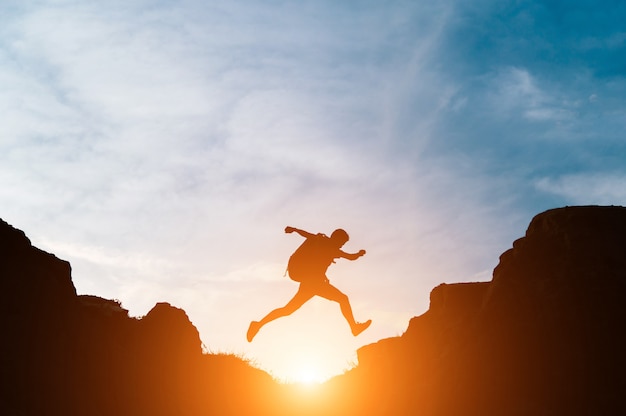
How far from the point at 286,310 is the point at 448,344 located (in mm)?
3404

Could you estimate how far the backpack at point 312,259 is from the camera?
35.2ft

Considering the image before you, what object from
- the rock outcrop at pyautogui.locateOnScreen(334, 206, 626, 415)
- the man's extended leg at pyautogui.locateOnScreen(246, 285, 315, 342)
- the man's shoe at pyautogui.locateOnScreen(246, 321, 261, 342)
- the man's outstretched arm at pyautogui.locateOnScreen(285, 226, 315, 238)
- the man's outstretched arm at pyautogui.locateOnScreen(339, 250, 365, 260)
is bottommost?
the rock outcrop at pyautogui.locateOnScreen(334, 206, 626, 415)

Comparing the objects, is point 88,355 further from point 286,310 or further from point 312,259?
point 312,259

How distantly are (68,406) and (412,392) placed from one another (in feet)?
19.9

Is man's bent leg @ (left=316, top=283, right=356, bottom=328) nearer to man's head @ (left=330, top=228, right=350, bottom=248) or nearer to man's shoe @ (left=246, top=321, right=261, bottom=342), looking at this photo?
man's head @ (left=330, top=228, right=350, bottom=248)

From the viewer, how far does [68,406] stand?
8242mm

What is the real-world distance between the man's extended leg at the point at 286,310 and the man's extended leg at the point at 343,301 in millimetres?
261

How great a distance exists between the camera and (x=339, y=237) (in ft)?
35.2

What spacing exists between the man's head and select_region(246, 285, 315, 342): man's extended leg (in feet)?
4.04

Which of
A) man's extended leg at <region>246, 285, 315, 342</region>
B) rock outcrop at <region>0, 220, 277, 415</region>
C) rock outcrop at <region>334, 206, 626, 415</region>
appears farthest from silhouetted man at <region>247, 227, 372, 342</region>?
rock outcrop at <region>0, 220, 277, 415</region>

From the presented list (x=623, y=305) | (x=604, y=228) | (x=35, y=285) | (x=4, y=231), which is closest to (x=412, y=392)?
(x=623, y=305)

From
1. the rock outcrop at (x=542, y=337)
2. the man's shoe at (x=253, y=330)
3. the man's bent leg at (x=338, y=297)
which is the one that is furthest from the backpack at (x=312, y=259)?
the rock outcrop at (x=542, y=337)

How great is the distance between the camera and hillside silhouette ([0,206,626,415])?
8281 mm

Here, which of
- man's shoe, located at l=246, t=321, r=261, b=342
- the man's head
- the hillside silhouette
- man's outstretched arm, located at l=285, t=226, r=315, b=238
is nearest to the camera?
the hillside silhouette
